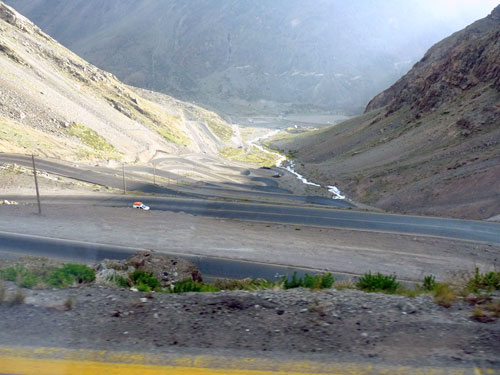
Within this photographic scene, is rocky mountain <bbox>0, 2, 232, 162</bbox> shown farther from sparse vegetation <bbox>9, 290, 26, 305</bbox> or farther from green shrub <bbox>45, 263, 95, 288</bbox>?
sparse vegetation <bbox>9, 290, 26, 305</bbox>

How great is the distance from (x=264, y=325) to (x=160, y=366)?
1.13 m

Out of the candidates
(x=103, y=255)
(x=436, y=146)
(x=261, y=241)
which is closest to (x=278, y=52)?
(x=436, y=146)

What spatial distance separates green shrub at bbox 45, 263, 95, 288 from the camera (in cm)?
508

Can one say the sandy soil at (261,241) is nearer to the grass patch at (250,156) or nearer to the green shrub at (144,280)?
the green shrub at (144,280)

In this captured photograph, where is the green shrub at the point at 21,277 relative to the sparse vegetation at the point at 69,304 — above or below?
above

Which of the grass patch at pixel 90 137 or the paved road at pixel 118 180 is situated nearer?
the paved road at pixel 118 180

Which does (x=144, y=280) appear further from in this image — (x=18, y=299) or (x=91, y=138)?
(x=91, y=138)

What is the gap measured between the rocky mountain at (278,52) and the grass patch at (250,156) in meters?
77.5

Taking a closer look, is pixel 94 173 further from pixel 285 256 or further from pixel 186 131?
pixel 186 131

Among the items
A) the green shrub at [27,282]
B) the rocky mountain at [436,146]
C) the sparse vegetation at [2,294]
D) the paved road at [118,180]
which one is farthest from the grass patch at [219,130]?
the sparse vegetation at [2,294]

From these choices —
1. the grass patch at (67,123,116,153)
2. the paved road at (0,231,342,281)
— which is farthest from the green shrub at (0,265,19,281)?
the grass patch at (67,123,116,153)

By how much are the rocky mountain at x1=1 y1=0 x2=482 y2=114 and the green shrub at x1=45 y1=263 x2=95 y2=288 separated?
144713 millimetres

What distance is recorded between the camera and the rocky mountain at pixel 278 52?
16100 cm

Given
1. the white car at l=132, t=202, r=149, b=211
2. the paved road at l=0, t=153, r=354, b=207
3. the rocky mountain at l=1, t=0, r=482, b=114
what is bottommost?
the white car at l=132, t=202, r=149, b=211
